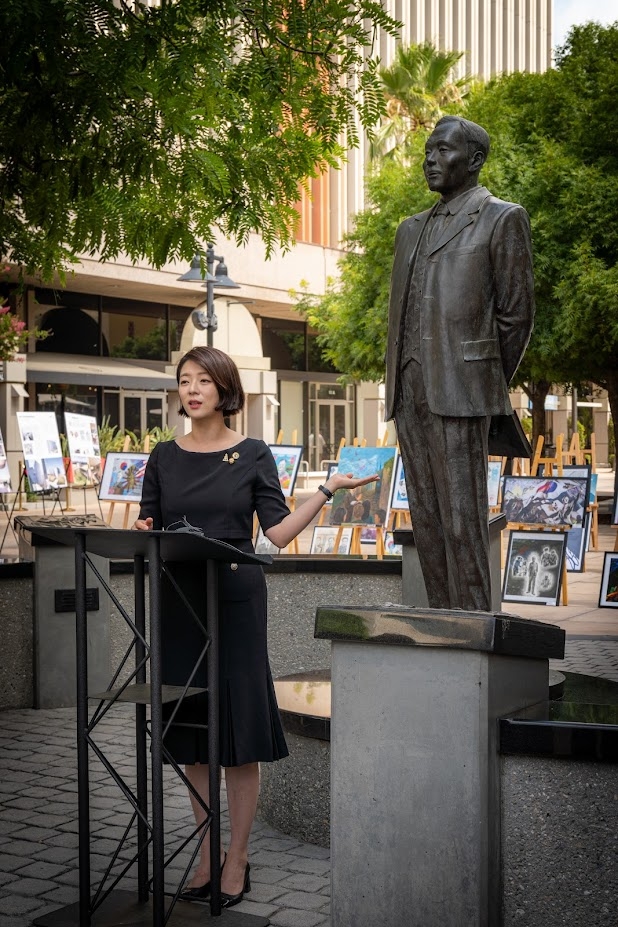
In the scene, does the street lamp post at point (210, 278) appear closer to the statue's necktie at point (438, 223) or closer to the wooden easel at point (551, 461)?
the wooden easel at point (551, 461)

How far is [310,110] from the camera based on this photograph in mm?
8305

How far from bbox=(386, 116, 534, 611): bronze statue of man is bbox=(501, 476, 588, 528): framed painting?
979cm

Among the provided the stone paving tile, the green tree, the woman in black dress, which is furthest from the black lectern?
the green tree

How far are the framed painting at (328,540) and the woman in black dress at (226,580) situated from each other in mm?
10401

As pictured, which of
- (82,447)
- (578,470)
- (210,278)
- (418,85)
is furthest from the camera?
(418,85)

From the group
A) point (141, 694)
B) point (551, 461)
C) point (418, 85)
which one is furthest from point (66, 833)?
point (418, 85)

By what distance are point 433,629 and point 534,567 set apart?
Answer: 986cm

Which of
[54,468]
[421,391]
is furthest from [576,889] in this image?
[54,468]

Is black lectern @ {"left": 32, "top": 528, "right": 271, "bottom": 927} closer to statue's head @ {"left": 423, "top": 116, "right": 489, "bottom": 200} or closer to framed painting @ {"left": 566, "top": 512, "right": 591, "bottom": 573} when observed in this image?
statue's head @ {"left": 423, "top": 116, "right": 489, "bottom": 200}

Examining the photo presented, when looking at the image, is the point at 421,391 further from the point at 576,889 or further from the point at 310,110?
the point at 310,110

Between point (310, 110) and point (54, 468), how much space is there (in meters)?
13.1

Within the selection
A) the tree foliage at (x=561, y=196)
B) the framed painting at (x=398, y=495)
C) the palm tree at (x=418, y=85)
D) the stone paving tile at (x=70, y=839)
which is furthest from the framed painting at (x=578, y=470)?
the palm tree at (x=418, y=85)

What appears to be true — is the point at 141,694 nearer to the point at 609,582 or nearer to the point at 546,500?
the point at 609,582

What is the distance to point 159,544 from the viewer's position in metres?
3.99
